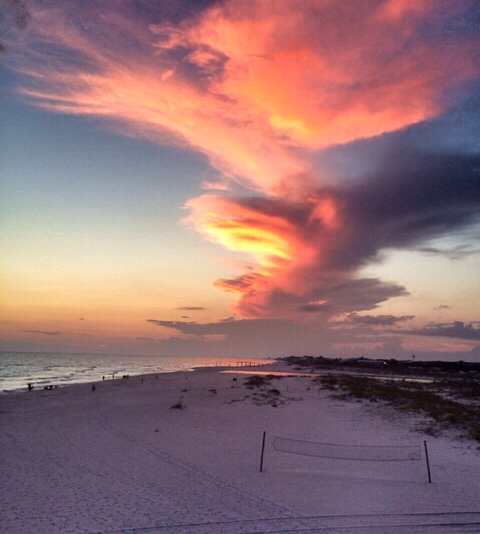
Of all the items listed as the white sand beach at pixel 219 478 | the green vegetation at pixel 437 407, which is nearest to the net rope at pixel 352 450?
the white sand beach at pixel 219 478

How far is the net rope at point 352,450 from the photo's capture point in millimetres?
21688

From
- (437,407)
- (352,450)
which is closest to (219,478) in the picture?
(352,450)

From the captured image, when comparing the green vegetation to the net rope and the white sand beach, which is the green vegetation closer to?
the white sand beach

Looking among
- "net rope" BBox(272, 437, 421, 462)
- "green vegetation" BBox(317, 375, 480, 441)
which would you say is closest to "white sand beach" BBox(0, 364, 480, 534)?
"net rope" BBox(272, 437, 421, 462)

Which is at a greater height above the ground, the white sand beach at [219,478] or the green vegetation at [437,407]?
the green vegetation at [437,407]

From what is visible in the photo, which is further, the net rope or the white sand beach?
the net rope

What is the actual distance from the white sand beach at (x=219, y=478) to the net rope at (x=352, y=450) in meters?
0.70

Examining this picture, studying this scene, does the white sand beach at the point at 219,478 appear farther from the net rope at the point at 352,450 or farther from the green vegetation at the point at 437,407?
the green vegetation at the point at 437,407

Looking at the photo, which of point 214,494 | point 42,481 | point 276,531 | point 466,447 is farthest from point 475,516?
point 42,481

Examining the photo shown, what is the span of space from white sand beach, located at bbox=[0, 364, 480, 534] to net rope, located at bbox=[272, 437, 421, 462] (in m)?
0.70

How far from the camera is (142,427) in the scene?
2872cm

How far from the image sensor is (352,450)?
23.2m

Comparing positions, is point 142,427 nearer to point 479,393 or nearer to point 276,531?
point 276,531

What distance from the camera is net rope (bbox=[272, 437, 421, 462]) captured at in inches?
854
